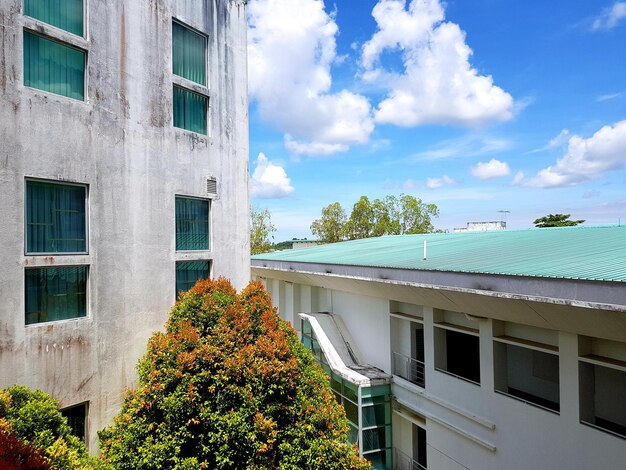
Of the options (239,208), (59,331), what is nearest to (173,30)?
(239,208)

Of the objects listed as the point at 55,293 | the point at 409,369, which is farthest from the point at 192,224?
the point at 409,369

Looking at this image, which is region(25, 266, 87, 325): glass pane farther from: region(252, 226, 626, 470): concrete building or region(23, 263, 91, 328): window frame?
region(252, 226, 626, 470): concrete building

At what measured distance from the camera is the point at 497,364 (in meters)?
11.6

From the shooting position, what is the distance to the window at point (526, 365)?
10977 mm

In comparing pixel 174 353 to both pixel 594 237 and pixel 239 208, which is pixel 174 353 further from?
pixel 594 237

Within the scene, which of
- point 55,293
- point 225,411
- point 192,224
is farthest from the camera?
point 192,224

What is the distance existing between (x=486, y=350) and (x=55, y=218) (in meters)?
11.0

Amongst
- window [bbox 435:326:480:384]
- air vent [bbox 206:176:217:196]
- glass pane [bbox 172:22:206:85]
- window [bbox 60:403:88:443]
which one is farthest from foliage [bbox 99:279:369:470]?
glass pane [bbox 172:22:206:85]

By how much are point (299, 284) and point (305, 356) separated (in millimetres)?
12492

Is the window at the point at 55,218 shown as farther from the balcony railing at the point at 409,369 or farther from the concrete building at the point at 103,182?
the balcony railing at the point at 409,369

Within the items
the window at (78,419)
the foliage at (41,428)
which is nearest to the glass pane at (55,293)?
the foliage at (41,428)

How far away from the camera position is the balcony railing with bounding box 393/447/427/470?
14742mm

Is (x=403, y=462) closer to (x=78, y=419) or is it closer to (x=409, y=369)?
(x=409, y=369)

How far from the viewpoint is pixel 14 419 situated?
705 centimetres
